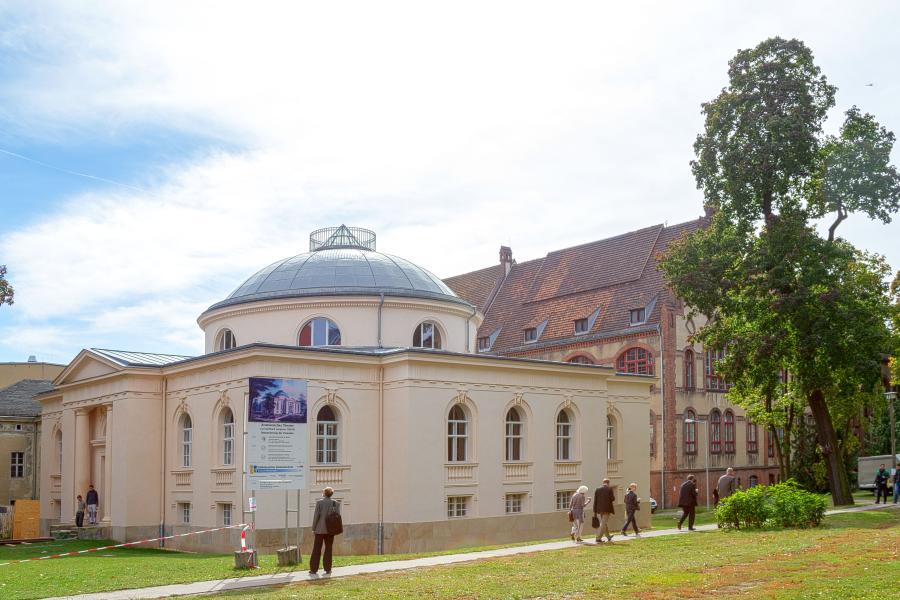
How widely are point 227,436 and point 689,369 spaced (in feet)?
111

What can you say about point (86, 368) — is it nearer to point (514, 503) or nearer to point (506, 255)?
point (514, 503)

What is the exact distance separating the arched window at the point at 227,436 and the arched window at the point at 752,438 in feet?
130

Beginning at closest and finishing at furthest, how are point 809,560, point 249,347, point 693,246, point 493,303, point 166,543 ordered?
point 809,560 → point 249,347 → point 166,543 → point 693,246 → point 493,303

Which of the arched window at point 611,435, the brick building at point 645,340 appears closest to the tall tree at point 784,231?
the arched window at point 611,435

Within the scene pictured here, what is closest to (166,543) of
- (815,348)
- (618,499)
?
(618,499)

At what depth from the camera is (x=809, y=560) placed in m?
20.5

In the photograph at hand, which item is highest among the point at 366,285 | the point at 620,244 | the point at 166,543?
the point at 620,244

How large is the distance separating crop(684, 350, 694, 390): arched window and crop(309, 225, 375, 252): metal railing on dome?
23.2 metres

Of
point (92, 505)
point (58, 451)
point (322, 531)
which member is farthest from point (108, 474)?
point (322, 531)

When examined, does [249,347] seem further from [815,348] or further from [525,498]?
[815,348]

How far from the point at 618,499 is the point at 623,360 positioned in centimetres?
2095

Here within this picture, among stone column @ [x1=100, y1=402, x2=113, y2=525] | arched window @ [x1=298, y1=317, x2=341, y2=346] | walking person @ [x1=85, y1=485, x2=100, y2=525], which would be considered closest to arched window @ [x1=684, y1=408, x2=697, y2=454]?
arched window @ [x1=298, y1=317, x2=341, y2=346]

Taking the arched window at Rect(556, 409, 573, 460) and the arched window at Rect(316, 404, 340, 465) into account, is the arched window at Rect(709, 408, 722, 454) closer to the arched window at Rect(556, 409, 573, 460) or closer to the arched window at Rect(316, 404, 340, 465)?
the arched window at Rect(556, 409, 573, 460)

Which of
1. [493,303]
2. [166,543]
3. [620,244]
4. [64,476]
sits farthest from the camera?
[493,303]
